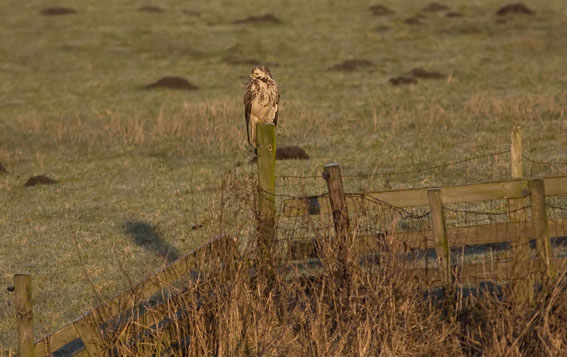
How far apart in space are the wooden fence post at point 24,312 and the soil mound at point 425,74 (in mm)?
27782

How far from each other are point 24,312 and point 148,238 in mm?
8267

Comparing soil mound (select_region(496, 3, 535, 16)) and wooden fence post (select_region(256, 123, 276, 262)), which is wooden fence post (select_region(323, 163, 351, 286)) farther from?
soil mound (select_region(496, 3, 535, 16))

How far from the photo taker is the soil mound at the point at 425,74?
34.4 m

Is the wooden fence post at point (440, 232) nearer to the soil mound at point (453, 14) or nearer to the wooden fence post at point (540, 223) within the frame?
the wooden fence post at point (540, 223)

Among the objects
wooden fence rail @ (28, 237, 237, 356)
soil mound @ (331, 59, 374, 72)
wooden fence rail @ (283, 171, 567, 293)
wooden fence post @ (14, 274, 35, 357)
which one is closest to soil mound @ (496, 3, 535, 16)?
soil mound @ (331, 59, 374, 72)

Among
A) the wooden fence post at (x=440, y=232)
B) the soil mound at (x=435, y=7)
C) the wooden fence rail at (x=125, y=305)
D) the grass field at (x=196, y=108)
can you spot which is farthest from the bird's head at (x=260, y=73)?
the soil mound at (x=435, y=7)

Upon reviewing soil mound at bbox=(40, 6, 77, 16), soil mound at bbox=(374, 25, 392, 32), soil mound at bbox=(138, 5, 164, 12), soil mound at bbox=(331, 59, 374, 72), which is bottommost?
soil mound at bbox=(331, 59, 374, 72)

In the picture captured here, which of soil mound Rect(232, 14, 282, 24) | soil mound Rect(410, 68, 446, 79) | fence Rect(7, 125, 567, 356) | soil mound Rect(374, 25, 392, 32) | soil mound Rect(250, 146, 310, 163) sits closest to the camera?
fence Rect(7, 125, 567, 356)

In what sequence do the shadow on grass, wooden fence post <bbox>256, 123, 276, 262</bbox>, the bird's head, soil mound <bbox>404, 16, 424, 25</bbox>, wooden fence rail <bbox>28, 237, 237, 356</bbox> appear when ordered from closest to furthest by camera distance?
wooden fence rail <bbox>28, 237, 237, 356</bbox> → wooden fence post <bbox>256, 123, 276, 262</bbox> → the bird's head → the shadow on grass → soil mound <bbox>404, 16, 424, 25</bbox>

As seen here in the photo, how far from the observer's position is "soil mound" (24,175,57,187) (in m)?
21.7

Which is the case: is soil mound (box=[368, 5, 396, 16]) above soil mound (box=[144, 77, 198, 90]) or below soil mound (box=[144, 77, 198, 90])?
above

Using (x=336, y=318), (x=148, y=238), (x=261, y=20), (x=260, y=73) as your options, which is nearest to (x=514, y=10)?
(x=261, y=20)

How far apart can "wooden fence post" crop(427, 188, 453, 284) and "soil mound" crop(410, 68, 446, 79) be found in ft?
84.1

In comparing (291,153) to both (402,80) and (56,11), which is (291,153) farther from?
(56,11)
